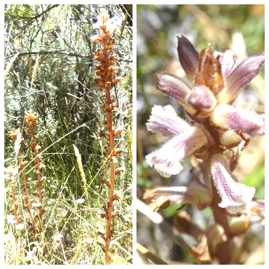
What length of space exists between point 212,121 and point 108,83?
411 mm

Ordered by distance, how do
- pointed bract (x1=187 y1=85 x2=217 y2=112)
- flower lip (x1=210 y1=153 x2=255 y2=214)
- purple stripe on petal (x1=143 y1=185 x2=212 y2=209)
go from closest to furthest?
pointed bract (x1=187 y1=85 x2=217 y2=112), flower lip (x1=210 y1=153 x2=255 y2=214), purple stripe on petal (x1=143 y1=185 x2=212 y2=209)

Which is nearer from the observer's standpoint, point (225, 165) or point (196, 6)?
point (225, 165)

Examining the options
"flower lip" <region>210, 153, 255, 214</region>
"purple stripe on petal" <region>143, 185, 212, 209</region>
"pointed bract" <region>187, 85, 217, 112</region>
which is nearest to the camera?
"pointed bract" <region>187, 85, 217, 112</region>

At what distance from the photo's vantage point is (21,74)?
159 centimetres

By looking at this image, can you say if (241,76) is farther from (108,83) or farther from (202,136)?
(108,83)

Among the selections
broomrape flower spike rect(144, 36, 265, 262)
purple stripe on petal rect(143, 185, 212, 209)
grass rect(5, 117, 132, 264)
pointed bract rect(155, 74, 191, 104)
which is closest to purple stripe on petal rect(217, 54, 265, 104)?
broomrape flower spike rect(144, 36, 265, 262)

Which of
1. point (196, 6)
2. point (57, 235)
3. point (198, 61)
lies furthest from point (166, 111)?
point (196, 6)

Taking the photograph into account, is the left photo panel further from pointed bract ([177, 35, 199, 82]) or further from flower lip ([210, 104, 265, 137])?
flower lip ([210, 104, 265, 137])

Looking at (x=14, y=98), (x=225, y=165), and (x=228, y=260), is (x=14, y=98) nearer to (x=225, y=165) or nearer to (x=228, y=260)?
(x=225, y=165)

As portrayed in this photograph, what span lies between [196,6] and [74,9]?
95 cm

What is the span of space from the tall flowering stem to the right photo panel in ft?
0.41

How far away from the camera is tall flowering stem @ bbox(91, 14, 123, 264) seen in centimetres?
157

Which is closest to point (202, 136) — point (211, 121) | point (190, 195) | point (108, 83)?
point (211, 121)

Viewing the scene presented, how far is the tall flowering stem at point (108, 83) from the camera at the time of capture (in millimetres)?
1574
